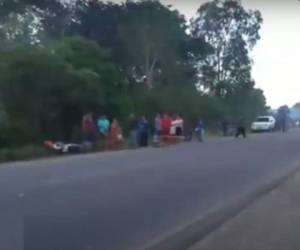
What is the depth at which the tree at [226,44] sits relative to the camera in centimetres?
6147

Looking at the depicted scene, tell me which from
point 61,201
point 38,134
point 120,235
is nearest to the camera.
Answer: point 120,235

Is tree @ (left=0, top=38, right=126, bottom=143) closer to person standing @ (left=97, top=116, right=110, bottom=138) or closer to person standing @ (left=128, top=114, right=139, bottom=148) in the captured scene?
person standing @ (left=128, top=114, right=139, bottom=148)

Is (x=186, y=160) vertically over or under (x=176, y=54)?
under

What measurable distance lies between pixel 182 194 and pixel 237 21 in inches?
1973

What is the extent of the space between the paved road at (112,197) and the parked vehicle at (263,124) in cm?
5026

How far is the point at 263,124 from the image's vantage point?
7825 centimetres

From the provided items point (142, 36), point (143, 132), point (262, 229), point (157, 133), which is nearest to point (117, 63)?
point (142, 36)

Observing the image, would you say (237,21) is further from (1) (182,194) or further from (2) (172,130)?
(1) (182,194)

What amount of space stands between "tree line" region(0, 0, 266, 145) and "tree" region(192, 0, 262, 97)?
0.09 metres

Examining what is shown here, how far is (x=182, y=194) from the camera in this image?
16.3 metres

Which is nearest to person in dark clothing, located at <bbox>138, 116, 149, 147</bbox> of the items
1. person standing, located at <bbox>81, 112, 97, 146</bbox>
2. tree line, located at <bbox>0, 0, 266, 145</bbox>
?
tree line, located at <bbox>0, 0, 266, 145</bbox>

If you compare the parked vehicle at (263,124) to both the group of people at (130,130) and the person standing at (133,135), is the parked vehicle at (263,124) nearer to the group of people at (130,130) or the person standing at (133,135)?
the group of people at (130,130)

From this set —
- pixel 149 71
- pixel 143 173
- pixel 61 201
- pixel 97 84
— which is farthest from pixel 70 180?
pixel 149 71

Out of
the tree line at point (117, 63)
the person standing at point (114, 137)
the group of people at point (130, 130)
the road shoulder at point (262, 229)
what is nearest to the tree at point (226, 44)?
the tree line at point (117, 63)
